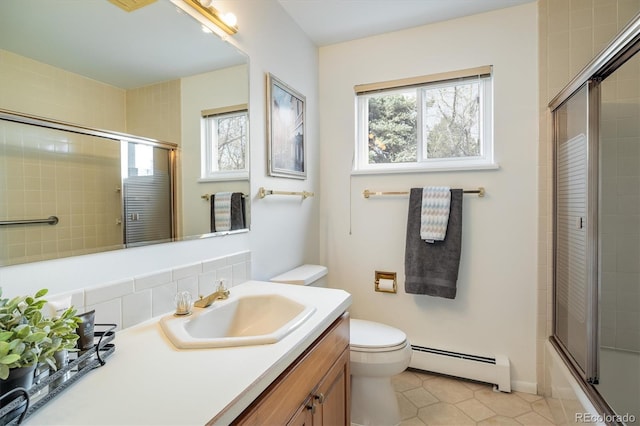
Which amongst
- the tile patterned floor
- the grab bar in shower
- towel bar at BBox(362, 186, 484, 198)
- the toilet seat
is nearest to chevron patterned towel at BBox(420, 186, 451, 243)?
towel bar at BBox(362, 186, 484, 198)

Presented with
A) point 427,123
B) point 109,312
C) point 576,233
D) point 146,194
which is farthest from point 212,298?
point 427,123

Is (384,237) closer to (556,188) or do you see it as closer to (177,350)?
(556,188)

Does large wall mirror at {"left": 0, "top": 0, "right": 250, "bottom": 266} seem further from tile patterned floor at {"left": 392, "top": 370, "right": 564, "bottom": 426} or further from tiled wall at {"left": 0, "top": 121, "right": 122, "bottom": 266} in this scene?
tile patterned floor at {"left": 392, "top": 370, "right": 564, "bottom": 426}

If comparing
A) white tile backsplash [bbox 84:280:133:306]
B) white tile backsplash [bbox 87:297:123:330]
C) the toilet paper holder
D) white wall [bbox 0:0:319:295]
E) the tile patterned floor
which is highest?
white wall [bbox 0:0:319:295]

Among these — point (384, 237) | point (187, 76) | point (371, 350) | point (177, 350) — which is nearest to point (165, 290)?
point (177, 350)

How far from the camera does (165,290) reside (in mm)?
1150

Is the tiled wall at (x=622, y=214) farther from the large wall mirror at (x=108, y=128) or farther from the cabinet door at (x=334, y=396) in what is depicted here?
the large wall mirror at (x=108, y=128)

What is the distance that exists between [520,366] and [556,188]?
111 centimetres

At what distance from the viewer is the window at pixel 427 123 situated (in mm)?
2117

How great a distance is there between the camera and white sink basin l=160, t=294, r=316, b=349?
947mm

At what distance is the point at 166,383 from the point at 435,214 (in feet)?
5.77

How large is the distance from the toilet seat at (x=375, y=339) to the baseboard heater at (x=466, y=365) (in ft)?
1.85

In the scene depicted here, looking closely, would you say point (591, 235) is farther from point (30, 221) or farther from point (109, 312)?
point (30, 221)

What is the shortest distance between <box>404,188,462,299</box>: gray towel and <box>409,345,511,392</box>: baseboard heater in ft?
1.37
